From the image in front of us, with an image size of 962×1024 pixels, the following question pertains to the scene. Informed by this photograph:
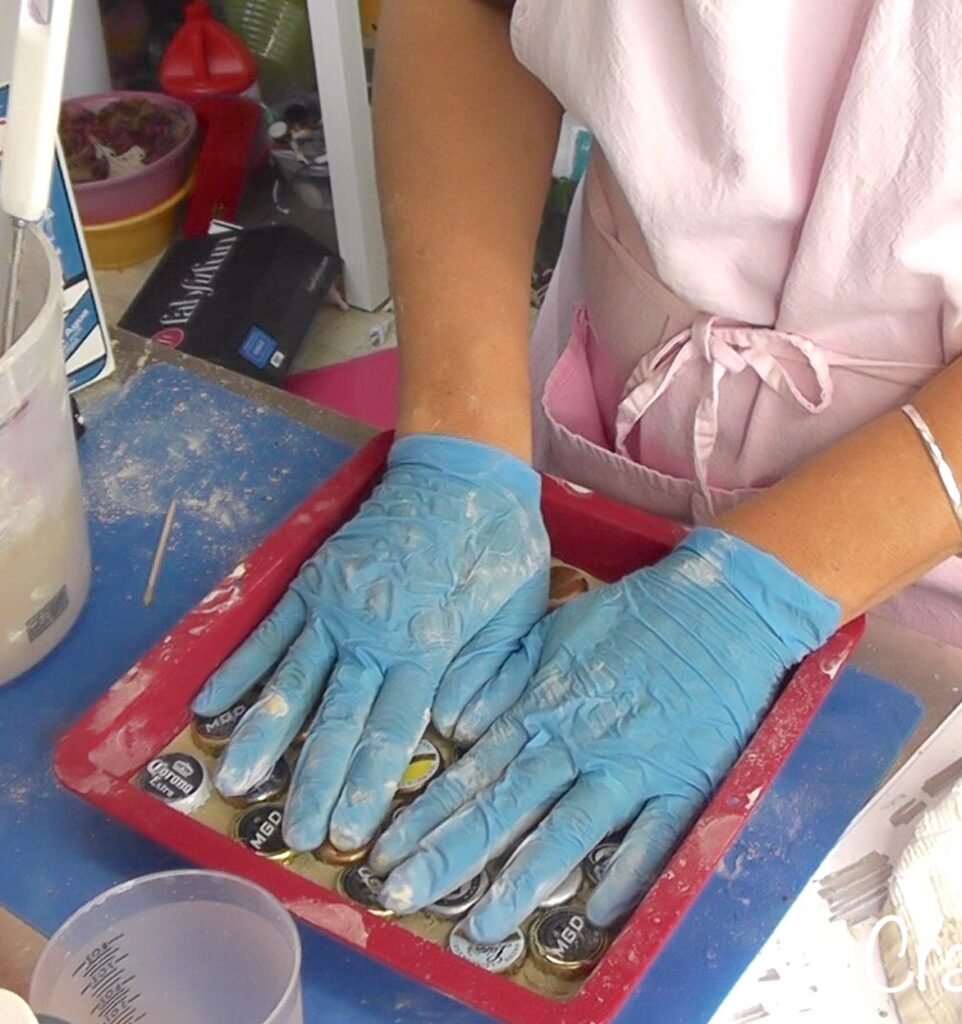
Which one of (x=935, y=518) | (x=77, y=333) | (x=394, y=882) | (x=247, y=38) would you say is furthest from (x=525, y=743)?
(x=247, y=38)

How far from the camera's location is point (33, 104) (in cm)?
54

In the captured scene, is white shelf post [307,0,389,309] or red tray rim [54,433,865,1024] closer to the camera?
red tray rim [54,433,865,1024]

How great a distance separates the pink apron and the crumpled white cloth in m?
0.20

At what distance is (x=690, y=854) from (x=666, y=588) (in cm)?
16

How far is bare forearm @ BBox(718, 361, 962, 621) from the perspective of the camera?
26.2 inches

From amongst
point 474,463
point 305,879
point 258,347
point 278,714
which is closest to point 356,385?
point 258,347

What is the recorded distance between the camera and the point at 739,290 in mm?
725

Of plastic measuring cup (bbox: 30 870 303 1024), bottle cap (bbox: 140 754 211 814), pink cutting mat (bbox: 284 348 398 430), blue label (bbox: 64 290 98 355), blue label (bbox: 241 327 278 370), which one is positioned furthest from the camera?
pink cutting mat (bbox: 284 348 398 430)

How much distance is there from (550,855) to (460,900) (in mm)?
47

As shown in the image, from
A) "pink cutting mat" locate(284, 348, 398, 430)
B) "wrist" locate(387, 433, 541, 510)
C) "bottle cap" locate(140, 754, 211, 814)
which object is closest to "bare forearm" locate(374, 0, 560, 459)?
"wrist" locate(387, 433, 541, 510)

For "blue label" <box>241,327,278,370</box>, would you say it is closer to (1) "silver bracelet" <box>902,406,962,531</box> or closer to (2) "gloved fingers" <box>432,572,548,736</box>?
(2) "gloved fingers" <box>432,572,548,736</box>

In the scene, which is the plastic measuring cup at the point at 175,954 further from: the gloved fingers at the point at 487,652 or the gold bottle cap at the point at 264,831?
the gloved fingers at the point at 487,652

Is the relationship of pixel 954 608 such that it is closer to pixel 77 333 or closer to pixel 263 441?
pixel 263 441

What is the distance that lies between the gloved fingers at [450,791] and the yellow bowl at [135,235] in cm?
113
